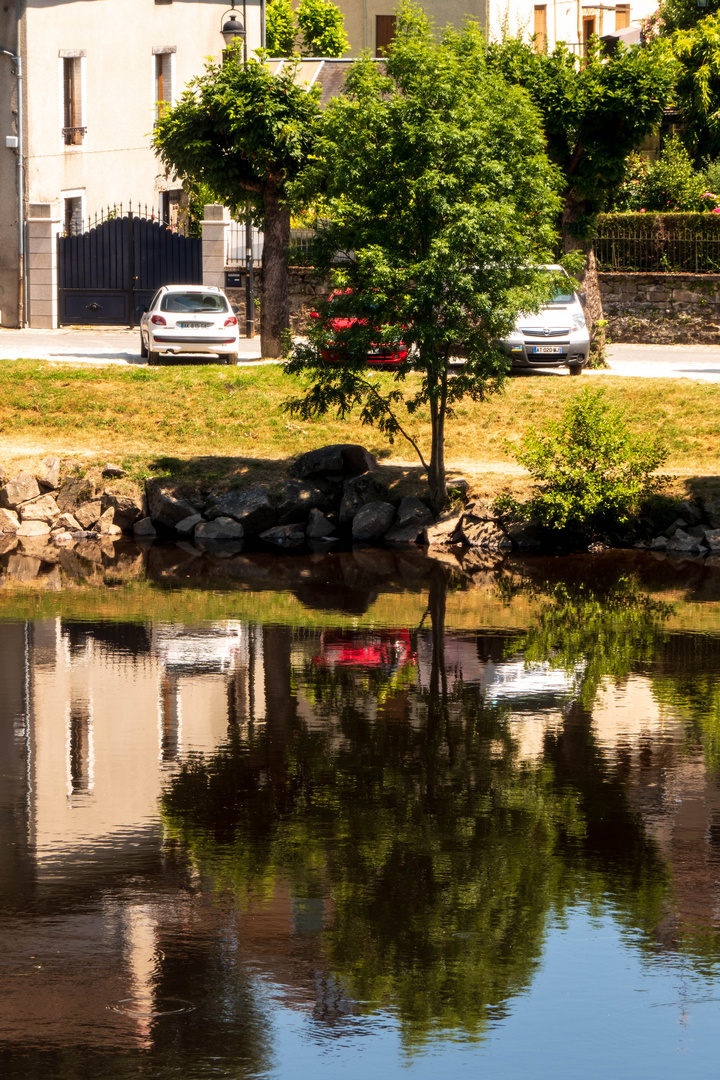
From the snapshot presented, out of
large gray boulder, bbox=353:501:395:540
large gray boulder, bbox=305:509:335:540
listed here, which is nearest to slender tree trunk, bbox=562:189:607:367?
large gray boulder, bbox=353:501:395:540

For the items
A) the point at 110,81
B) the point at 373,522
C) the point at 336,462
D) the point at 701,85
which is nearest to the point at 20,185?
the point at 110,81

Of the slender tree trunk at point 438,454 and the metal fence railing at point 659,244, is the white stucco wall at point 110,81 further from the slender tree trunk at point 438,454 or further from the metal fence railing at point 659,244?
the slender tree trunk at point 438,454

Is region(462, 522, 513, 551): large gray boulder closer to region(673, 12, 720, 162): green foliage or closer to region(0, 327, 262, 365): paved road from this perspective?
region(0, 327, 262, 365): paved road

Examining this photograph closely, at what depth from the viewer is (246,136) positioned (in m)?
24.7

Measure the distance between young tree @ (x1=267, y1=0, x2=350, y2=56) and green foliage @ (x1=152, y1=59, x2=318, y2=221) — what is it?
26330mm

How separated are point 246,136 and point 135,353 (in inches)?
284

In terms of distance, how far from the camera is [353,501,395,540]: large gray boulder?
21.2 m

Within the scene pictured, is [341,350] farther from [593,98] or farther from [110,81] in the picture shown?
[110,81]

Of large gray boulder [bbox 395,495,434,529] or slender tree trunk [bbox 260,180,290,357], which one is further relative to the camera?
slender tree trunk [bbox 260,180,290,357]

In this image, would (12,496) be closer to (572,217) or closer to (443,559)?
(443,559)

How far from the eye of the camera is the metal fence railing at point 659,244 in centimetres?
3391

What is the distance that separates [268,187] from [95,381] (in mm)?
4802

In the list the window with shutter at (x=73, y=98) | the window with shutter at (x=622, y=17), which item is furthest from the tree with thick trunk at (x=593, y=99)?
the window with shutter at (x=622, y=17)

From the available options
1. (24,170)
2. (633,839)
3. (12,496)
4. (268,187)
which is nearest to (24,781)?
(633,839)
